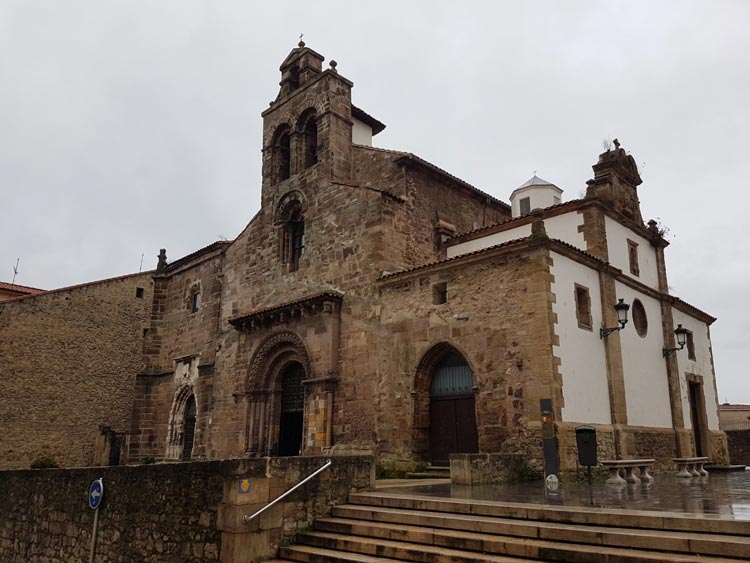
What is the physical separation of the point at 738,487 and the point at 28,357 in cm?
2421

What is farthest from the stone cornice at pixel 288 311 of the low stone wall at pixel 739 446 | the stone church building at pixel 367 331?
the low stone wall at pixel 739 446

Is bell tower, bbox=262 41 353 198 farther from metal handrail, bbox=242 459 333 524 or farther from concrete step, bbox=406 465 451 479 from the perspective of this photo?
metal handrail, bbox=242 459 333 524

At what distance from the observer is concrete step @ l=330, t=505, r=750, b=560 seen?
6.25 m

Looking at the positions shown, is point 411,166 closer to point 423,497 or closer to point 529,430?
point 529,430

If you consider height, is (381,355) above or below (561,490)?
above

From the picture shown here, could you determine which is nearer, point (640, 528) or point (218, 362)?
point (640, 528)

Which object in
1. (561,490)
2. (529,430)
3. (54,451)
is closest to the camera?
(561,490)

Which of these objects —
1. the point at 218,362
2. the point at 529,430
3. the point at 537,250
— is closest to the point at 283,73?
the point at 218,362

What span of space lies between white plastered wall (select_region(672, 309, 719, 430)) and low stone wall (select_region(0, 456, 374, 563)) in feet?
42.4

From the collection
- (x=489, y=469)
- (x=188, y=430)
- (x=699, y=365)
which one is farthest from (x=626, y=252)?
(x=188, y=430)

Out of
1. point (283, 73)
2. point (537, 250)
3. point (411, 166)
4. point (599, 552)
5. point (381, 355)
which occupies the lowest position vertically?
point (599, 552)

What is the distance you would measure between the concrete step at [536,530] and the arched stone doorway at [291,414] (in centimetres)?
1030

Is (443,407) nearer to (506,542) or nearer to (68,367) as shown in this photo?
(506,542)

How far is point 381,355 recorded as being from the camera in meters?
16.9
